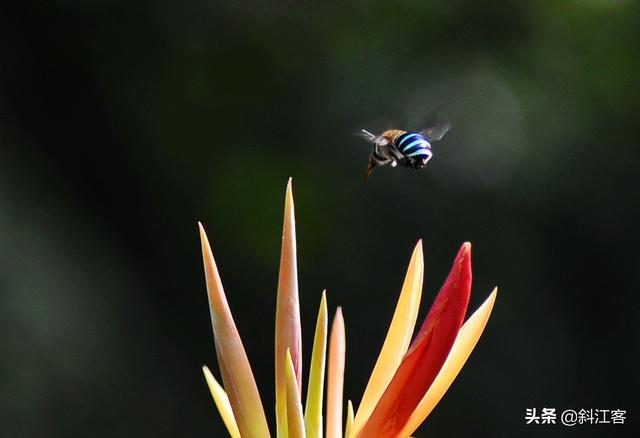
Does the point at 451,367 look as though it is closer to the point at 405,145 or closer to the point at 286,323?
the point at 286,323

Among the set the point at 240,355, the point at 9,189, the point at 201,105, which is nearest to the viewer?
the point at 240,355

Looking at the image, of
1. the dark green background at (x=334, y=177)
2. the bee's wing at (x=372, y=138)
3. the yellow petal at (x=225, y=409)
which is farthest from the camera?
the dark green background at (x=334, y=177)

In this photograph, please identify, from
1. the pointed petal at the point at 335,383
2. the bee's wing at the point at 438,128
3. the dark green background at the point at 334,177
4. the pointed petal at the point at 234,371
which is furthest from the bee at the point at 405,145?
the dark green background at the point at 334,177

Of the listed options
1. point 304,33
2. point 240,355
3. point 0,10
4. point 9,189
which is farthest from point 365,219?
point 240,355

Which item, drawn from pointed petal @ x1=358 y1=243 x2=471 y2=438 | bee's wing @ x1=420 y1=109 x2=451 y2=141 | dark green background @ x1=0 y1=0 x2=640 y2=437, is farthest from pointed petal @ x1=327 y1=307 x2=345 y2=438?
dark green background @ x1=0 y1=0 x2=640 y2=437

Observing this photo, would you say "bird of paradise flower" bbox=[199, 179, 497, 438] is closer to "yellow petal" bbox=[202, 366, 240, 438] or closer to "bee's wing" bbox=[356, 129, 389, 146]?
"yellow petal" bbox=[202, 366, 240, 438]

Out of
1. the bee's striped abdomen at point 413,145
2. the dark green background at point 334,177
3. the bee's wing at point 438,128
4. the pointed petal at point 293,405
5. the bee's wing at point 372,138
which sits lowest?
the pointed petal at point 293,405

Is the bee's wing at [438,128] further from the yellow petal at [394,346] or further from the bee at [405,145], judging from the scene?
the yellow petal at [394,346]

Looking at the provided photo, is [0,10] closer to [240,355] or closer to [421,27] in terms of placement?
[421,27]
